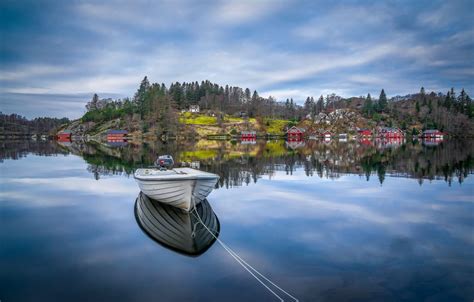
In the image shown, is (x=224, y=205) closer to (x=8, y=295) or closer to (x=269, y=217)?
(x=269, y=217)

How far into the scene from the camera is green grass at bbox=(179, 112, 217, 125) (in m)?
180

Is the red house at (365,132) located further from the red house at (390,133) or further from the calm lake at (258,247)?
the calm lake at (258,247)

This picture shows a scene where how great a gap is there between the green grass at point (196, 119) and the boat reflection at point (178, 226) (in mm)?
154336

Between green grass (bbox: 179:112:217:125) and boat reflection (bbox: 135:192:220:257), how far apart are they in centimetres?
15434

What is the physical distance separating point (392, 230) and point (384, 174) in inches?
847

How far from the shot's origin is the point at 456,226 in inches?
695

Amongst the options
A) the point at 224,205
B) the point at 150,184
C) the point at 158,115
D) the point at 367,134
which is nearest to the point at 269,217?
the point at 224,205

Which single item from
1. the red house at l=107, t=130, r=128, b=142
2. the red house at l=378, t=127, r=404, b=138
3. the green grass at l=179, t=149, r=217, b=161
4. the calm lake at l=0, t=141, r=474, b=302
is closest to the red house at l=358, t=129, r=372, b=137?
the red house at l=378, t=127, r=404, b=138

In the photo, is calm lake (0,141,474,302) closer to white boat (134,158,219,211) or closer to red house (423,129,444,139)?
white boat (134,158,219,211)

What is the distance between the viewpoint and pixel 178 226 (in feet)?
56.2

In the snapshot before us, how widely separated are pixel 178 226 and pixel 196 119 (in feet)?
570

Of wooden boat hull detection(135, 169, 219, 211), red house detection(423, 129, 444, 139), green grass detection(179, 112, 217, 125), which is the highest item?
green grass detection(179, 112, 217, 125)

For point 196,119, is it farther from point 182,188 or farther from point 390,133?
point 182,188

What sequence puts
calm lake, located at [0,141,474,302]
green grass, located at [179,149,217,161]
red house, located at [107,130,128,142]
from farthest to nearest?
1. red house, located at [107,130,128,142]
2. green grass, located at [179,149,217,161]
3. calm lake, located at [0,141,474,302]
